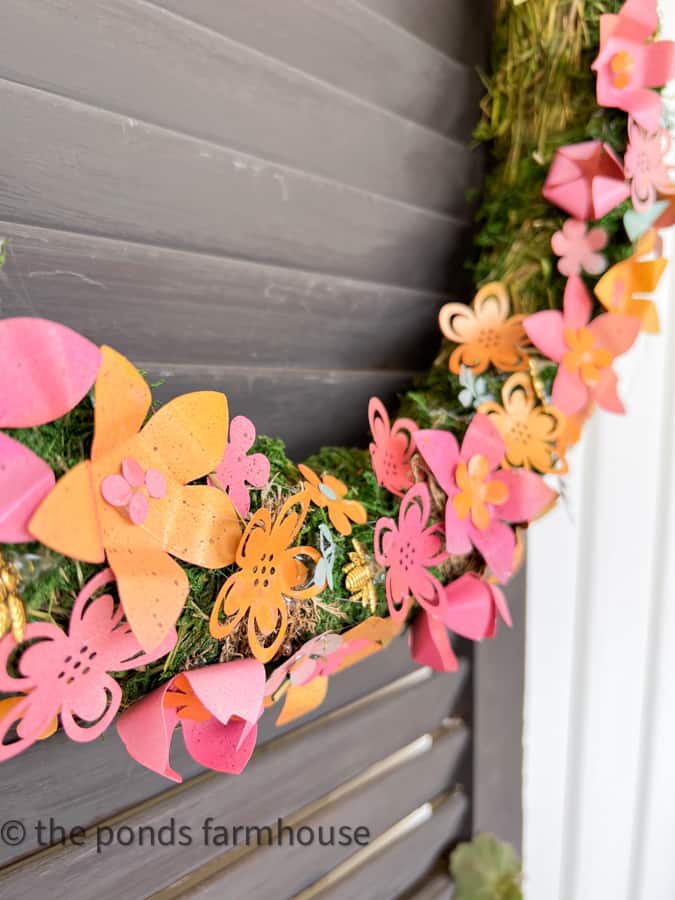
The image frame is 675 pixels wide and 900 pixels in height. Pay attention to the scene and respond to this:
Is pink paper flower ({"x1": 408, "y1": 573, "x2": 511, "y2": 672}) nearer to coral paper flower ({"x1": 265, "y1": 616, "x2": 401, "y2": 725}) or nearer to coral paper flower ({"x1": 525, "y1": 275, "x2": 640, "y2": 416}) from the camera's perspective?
coral paper flower ({"x1": 265, "y1": 616, "x2": 401, "y2": 725})

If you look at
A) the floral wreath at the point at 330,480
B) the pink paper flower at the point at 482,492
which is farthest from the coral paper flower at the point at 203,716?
the pink paper flower at the point at 482,492

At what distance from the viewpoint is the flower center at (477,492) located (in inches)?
20.5

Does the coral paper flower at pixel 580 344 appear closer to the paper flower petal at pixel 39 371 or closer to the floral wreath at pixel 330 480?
the floral wreath at pixel 330 480

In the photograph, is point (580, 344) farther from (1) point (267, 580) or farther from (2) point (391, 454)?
(1) point (267, 580)

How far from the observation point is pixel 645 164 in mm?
604

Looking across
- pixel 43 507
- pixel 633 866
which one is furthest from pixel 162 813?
pixel 633 866

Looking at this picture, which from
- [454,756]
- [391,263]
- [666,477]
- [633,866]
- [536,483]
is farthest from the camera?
[633,866]

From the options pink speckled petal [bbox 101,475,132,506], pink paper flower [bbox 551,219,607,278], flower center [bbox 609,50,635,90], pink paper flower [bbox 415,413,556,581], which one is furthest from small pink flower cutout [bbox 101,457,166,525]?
flower center [bbox 609,50,635,90]

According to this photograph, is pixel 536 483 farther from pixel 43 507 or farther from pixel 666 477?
pixel 666 477

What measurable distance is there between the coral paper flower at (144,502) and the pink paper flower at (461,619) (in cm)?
25

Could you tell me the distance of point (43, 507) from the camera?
28 cm

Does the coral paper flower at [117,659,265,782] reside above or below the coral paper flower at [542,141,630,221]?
below

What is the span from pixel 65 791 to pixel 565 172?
0.66m

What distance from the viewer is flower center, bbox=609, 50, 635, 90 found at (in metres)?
0.59
